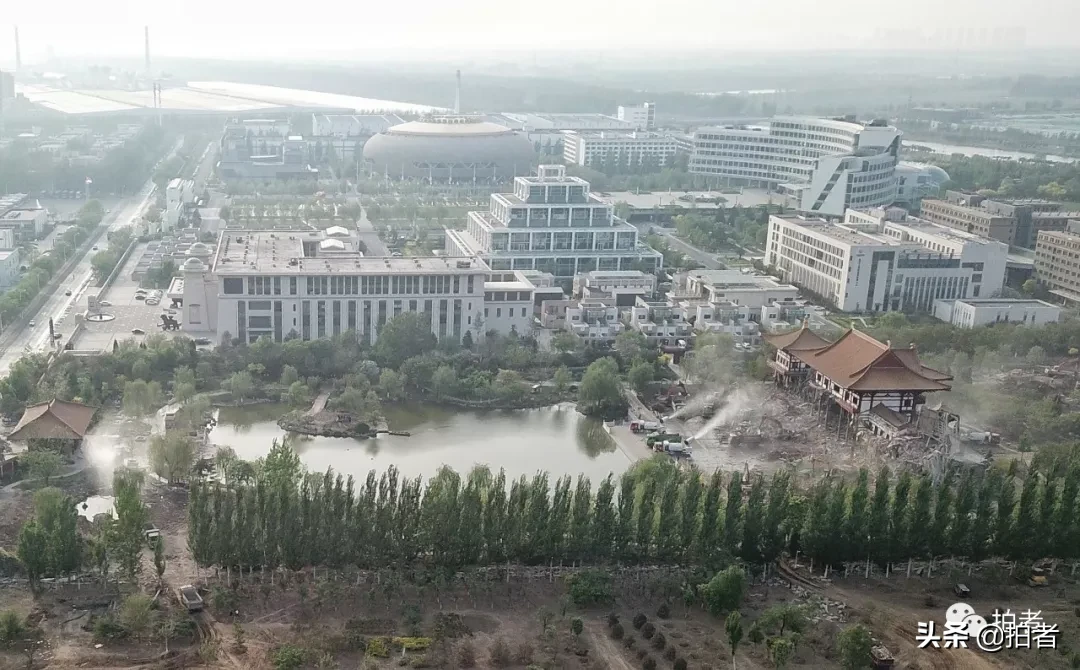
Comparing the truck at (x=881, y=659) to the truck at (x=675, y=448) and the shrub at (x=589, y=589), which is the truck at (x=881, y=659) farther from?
the truck at (x=675, y=448)

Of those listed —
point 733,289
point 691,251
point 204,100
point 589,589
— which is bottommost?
→ point 589,589

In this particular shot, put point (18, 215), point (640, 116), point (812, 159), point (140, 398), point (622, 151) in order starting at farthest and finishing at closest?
point (640, 116), point (622, 151), point (812, 159), point (18, 215), point (140, 398)

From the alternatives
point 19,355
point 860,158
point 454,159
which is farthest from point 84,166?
point 860,158

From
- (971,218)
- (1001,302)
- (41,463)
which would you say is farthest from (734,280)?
(41,463)

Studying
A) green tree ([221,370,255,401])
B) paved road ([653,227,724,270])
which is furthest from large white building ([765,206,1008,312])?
green tree ([221,370,255,401])

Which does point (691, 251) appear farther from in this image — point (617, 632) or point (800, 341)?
point (617, 632)

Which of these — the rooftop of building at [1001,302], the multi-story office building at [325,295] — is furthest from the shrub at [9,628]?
the rooftop of building at [1001,302]

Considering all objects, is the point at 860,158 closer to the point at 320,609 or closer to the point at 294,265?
the point at 294,265
